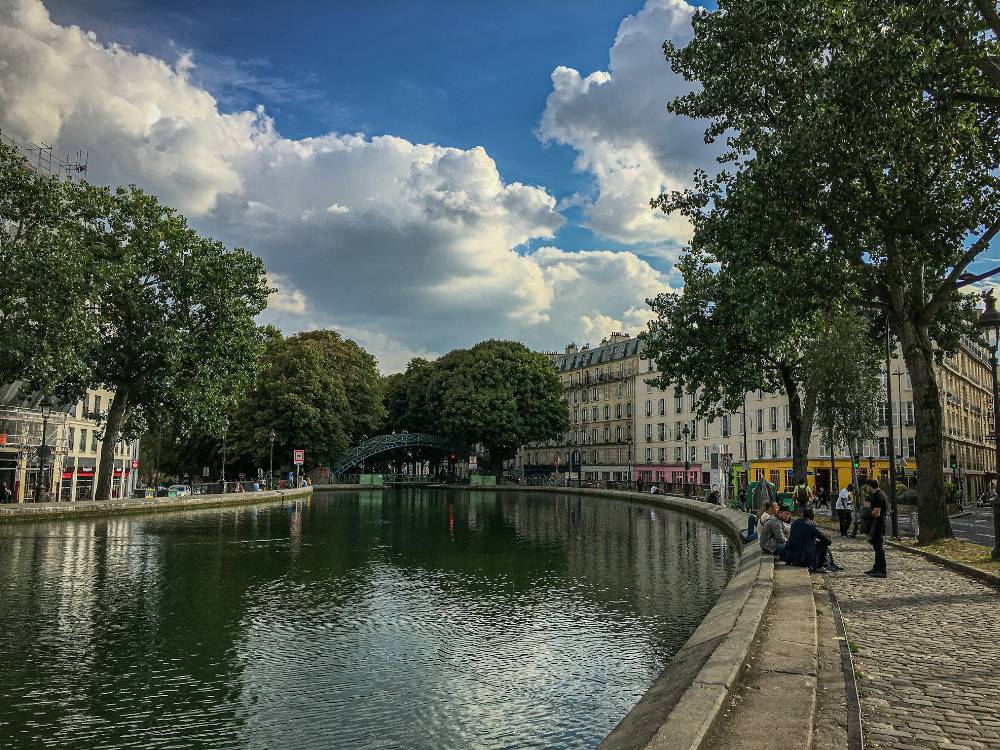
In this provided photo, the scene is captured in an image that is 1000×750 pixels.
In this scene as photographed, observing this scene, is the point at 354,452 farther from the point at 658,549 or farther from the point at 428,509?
the point at 658,549

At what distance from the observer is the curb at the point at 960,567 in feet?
45.8

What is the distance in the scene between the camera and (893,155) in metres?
20.0

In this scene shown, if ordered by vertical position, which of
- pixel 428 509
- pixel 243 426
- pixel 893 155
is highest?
pixel 893 155

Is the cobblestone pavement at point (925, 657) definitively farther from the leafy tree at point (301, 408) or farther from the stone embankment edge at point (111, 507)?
the leafy tree at point (301, 408)

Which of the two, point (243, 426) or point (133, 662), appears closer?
point (133, 662)

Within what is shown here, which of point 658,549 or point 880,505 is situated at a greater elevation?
point 880,505

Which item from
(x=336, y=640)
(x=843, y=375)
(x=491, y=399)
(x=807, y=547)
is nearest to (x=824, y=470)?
(x=843, y=375)

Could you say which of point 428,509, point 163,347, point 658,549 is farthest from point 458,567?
point 428,509

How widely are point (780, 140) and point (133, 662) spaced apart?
19223 mm

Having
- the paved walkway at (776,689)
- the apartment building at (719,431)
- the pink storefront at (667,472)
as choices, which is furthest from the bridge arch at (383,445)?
the paved walkway at (776,689)

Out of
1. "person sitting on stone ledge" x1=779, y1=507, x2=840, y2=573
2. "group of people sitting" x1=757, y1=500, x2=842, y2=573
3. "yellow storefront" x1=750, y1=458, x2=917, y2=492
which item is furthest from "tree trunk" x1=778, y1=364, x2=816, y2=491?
"yellow storefront" x1=750, y1=458, x2=917, y2=492

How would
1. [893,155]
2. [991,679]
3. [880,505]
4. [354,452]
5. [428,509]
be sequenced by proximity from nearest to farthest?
[991,679] → [880,505] → [893,155] → [428,509] → [354,452]

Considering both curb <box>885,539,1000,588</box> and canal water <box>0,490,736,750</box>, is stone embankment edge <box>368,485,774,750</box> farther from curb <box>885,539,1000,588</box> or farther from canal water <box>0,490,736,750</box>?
curb <box>885,539,1000,588</box>

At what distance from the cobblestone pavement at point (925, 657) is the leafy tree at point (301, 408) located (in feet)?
219
